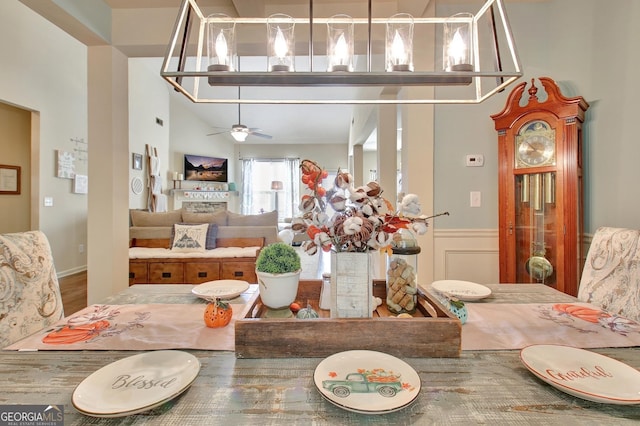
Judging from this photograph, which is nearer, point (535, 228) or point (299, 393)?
point (299, 393)

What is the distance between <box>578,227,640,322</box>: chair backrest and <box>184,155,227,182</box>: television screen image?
7992mm

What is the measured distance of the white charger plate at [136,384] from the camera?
0.63 meters

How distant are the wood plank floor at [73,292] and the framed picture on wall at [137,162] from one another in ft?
6.39

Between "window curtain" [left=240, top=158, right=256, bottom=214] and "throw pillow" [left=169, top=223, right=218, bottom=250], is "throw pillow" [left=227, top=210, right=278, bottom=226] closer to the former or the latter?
"throw pillow" [left=169, top=223, right=218, bottom=250]

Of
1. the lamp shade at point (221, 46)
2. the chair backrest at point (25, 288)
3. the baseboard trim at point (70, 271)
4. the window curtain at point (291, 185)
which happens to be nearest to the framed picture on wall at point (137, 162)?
the baseboard trim at point (70, 271)

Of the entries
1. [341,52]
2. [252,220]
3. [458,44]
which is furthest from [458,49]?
[252,220]

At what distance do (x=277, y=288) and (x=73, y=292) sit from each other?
4.03 metres

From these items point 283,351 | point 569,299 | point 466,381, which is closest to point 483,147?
point 569,299

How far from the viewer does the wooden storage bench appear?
11.5 ft

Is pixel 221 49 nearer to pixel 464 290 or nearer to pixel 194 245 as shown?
pixel 464 290

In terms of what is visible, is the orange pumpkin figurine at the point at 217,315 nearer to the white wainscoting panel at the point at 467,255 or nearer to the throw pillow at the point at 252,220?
the white wainscoting panel at the point at 467,255

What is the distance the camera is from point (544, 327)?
1066 mm

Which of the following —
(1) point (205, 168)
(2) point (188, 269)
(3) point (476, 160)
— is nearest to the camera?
(3) point (476, 160)

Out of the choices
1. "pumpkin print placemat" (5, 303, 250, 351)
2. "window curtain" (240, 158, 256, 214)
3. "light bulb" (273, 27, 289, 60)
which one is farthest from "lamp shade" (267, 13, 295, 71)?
"window curtain" (240, 158, 256, 214)
